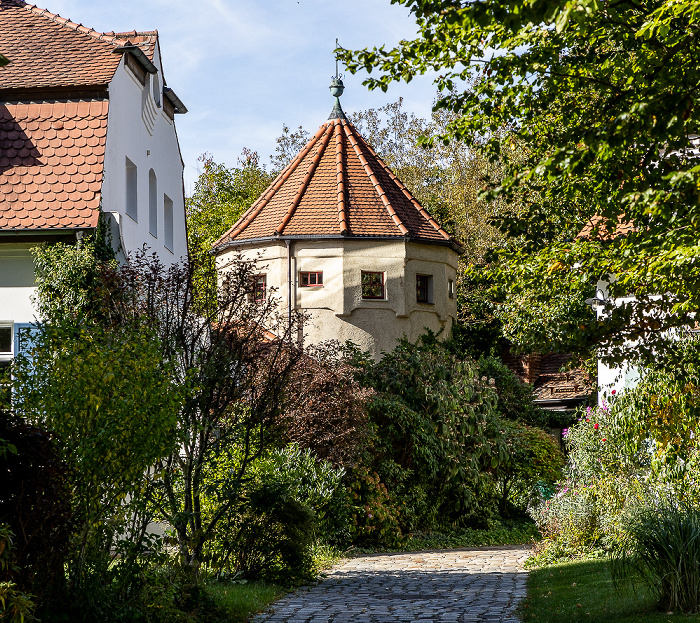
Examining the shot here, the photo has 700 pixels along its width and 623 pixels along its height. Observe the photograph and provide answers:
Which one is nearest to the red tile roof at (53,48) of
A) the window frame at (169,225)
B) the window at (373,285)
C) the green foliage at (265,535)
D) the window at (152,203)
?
the window at (152,203)

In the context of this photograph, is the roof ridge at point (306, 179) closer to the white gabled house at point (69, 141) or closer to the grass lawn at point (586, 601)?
the white gabled house at point (69, 141)

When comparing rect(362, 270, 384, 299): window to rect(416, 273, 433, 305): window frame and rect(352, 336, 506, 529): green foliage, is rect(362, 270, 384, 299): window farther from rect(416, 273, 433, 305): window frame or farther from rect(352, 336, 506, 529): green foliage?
rect(352, 336, 506, 529): green foliage

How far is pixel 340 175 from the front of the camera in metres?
27.8

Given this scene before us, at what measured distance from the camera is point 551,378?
3362 centimetres

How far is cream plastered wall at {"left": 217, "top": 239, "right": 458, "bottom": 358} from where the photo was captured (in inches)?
1017

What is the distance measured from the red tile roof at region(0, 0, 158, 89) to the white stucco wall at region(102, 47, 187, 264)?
0.37m

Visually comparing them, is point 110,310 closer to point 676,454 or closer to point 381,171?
point 676,454

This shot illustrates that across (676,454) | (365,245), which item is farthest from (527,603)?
(365,245)

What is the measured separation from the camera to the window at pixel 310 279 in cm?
2608

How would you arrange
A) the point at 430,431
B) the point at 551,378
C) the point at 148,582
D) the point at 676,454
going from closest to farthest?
the point at 148,582, the point at 676,454, the point at 430,431, the point at 551,378

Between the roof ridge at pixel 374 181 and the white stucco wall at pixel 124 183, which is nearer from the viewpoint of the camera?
the white stucco wall at pixel 124 183

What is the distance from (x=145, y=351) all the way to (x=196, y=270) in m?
3.22

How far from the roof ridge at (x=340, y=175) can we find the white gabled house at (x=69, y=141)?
24.7ft

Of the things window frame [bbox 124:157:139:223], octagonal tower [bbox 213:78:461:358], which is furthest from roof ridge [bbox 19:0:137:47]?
octagonal tower [bbox 213:78:461:358]
